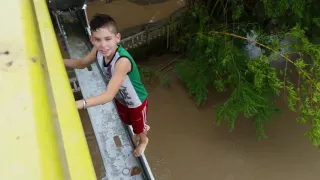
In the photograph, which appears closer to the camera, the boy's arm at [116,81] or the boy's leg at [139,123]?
the boy's arm at [116,81]

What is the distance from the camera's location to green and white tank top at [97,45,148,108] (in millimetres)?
1922

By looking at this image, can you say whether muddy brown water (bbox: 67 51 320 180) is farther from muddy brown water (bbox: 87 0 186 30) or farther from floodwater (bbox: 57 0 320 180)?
muddy brown water (bbox: 87 0 186 30)

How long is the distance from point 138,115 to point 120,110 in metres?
0.11

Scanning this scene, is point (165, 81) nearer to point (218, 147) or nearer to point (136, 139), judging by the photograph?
point (218, 147)

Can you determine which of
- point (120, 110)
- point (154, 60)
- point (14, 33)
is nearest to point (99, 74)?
point (120, 110)

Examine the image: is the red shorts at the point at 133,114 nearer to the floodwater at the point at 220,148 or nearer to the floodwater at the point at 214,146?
the floodwater at the point at 214,146

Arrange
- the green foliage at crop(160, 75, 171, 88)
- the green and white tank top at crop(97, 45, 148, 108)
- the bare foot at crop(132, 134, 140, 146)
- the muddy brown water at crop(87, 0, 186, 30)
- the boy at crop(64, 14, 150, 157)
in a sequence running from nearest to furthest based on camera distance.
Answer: the boy at crop(64, 14, 150, 157)
the green and white tank top at crop(97, 45, 148, 108)
the bare foot at crop(132, 134, 140, 146)
the green foliage at crop(160, 75, 171, 88)
the muddy brown water at crop(87, 0, 186, 30)

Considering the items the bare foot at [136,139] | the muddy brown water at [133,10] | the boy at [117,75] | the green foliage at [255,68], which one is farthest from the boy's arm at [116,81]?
the muddy brown water at [133,10]

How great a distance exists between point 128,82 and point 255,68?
1.48 meters

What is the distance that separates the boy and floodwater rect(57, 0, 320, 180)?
38.2 inches

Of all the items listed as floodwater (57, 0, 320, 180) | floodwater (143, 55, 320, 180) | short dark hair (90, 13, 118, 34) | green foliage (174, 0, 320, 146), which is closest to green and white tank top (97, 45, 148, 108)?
short dark hair (90, 13, 118, 34)

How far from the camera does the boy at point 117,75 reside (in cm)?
181

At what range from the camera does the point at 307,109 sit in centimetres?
303

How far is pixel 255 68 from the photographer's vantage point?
123 inches
